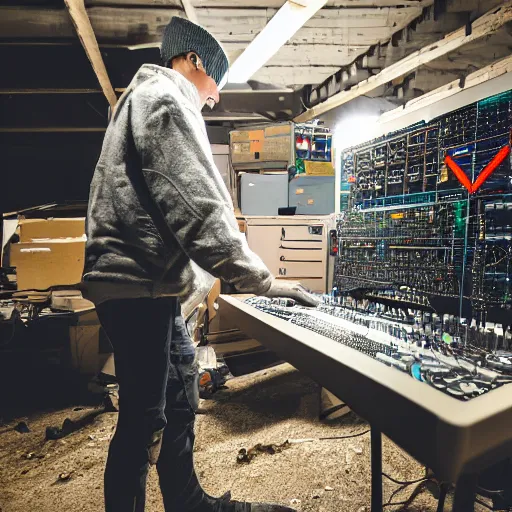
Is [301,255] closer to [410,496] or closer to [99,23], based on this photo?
[410,496]

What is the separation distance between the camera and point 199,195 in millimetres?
872

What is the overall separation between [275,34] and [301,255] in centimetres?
179

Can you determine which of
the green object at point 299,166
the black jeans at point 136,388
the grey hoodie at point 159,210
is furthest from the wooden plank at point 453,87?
the black jeans at point 136,388

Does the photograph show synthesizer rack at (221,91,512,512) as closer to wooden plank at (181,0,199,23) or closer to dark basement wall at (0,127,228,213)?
wooden plank at (181,0,199,23)

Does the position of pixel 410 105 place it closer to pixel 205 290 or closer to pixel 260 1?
pixel 260 1

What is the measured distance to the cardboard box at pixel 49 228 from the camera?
8.74 ft

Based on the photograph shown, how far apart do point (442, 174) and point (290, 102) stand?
2643mm

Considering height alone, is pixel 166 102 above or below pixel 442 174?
above

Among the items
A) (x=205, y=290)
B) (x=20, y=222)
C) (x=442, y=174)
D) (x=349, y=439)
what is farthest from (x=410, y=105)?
(x=20, y=222)

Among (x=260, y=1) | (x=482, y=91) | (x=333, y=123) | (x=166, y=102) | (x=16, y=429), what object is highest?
(x=260, y=1)

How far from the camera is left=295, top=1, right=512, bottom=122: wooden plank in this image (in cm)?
197

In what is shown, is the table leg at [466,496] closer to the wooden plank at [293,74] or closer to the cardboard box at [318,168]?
the wooden plank at [293,74]

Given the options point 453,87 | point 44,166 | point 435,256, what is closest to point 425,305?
point 435,256

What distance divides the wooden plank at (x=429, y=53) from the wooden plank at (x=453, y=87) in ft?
0.85
